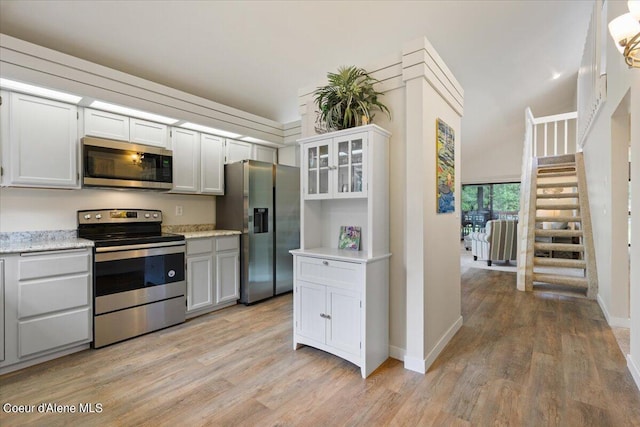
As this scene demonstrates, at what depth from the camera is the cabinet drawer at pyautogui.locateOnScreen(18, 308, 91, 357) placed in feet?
7.39

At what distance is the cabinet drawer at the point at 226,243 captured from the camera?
3564 millimetres

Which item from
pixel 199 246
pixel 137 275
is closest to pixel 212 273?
pixel 199 246

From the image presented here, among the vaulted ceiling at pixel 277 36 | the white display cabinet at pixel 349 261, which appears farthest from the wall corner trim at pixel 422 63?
the white display cabinet at pixel 349 261

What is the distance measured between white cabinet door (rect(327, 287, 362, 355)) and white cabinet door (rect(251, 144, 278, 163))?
9.12 ft

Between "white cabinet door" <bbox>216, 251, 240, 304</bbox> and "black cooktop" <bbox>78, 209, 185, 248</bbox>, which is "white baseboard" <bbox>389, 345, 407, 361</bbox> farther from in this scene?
"black cooktop" <bbox>78, 209, 185, 248</bbox>

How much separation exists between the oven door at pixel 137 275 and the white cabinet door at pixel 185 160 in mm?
773

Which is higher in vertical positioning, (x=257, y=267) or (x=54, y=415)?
(x=257, y=267)

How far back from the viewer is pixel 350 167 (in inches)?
91.4

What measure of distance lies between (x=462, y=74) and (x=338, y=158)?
429 cm

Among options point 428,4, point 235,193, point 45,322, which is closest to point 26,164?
point 45,322

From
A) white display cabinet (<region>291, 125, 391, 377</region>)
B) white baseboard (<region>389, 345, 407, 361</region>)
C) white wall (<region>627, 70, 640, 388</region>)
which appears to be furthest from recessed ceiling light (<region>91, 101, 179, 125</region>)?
white wall (<region>627, 70, 640, 388</region>)

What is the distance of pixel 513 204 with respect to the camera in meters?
8.78

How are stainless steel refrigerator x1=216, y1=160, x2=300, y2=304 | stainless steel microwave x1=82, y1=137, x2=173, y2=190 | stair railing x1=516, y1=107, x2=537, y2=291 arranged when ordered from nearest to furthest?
1. stainless steel microwave x1=82, y1=137, x2=173, y2=190
2. stainless steel refrigerator x1=216, y1=160, x2=300, y2=304
3. stair railing x1=516, y1=107, x2=537, y2=291

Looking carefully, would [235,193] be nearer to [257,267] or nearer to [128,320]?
[257,267]
